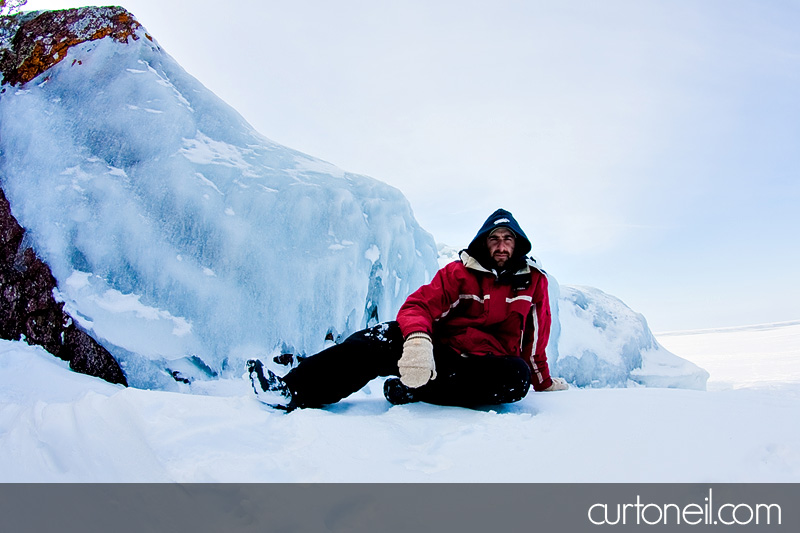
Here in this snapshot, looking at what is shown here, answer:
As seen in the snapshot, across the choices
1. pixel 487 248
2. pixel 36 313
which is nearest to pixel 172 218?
pixel 36 313

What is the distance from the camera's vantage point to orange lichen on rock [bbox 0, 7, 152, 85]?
3.15 meters

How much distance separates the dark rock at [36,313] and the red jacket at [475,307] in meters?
2.14

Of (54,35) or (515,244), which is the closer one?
(515,244)

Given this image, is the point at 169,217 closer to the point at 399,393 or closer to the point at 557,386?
the point at 399,393

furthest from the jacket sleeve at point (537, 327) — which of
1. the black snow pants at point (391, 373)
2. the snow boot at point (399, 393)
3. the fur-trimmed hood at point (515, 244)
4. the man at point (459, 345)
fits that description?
the snow boot at point (399, 393)

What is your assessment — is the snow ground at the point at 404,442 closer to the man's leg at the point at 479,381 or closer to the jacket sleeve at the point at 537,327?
the man's leg at the point at 479,381

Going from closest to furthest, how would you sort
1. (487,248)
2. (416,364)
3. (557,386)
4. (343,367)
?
1. (416,364)
2. (343,367)
3. (487,248)
4. (557,386)

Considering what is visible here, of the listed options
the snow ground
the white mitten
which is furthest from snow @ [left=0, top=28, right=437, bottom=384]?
the white mitten

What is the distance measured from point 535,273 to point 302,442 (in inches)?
47.5

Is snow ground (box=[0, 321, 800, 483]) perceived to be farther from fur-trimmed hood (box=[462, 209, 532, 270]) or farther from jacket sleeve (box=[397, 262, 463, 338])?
fur-trimmed hood (box=[462, 209, 532, 270])

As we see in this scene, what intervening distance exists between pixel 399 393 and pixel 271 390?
19.3 inches

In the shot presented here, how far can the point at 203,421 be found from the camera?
1207mm

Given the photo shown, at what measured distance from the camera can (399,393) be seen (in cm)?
169

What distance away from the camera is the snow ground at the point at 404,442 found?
94 centimetres
